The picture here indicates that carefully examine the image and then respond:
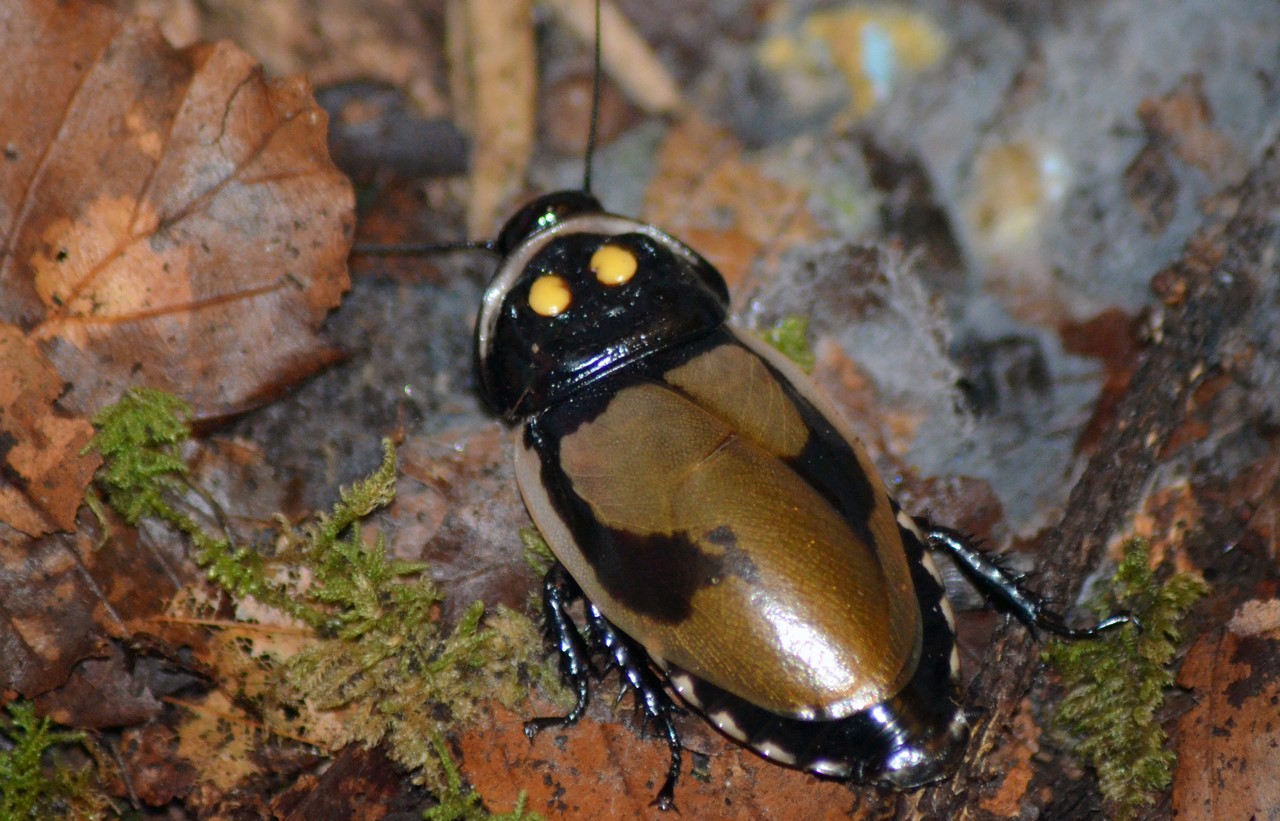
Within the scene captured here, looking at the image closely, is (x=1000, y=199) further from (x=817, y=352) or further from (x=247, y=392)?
(x=247, y=392)

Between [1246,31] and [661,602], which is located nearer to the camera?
[661,602]

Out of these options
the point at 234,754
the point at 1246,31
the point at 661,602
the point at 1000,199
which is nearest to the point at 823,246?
the point at 1000,199

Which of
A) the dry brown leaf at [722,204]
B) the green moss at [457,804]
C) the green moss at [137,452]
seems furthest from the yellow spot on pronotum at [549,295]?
the green moss at [457,804]

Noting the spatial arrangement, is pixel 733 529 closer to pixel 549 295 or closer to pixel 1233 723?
pixel 549 295

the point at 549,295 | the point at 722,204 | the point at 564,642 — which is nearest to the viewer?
the point at 564,642

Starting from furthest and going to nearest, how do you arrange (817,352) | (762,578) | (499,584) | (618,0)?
(618,0) < (817,352) < (499,584) < (762,578)

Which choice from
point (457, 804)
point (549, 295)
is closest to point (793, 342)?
point (549, 295)
